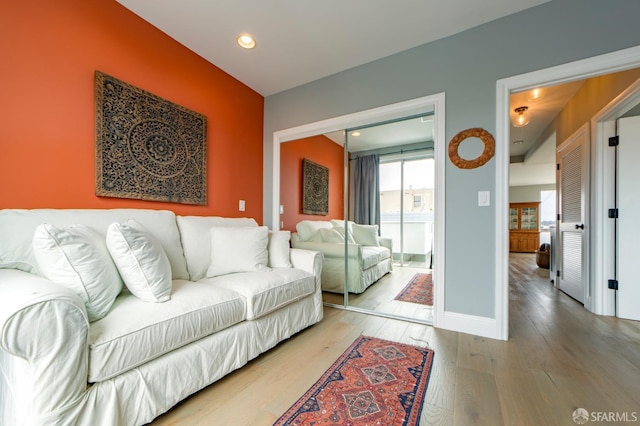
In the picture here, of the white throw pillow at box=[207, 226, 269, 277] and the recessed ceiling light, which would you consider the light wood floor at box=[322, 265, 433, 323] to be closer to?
the white throw pillow at box=[207, 226, 269, 277]

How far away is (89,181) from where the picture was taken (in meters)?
1.78

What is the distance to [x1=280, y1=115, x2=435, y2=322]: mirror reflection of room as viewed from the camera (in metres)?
2.99

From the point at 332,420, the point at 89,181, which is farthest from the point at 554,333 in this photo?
the point at 89,181

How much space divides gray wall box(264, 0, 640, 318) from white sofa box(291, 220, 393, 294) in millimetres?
1110

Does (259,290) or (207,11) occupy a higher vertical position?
(207,11)

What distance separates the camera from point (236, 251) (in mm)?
2086

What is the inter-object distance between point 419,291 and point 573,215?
6.92 ft

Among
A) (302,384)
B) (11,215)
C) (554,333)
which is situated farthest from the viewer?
(554,333)

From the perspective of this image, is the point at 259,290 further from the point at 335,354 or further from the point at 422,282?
the point at 422,282

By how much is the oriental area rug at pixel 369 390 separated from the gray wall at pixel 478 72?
0.78 m

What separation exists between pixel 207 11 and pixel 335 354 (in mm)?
2708

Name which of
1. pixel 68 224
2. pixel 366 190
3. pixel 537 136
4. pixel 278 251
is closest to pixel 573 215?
pixel 537 136

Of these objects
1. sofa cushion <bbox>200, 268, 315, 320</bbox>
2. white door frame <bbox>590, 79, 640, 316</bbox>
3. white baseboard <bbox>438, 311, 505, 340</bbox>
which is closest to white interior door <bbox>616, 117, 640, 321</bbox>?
white door frame <bbox>590, 79, 640, 316</bbox>

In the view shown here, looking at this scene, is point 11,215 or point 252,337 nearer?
point 11,215
